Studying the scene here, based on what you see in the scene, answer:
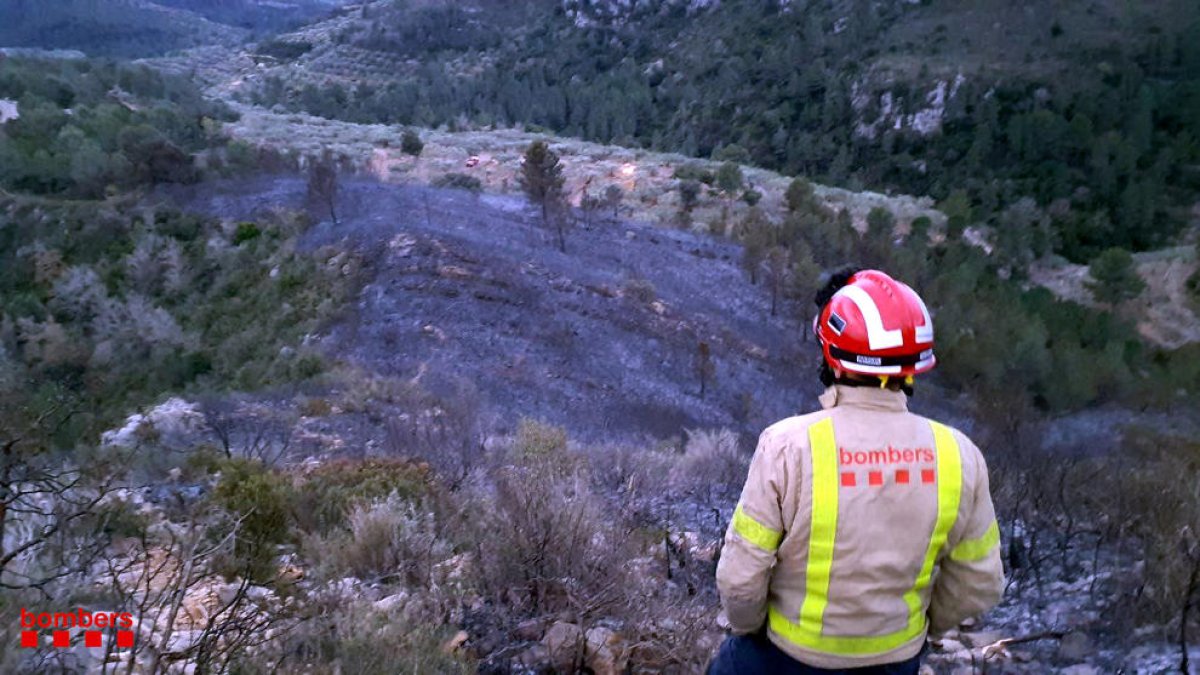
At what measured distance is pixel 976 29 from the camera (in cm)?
5319

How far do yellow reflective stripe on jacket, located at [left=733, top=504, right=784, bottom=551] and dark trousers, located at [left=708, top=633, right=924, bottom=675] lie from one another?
1.23 ft

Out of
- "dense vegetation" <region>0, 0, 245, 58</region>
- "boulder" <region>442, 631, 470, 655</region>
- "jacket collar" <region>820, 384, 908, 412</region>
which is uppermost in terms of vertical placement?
"dense vegetation" <region>0, 0, 245, 58</region>

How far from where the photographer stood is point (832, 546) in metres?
1.89

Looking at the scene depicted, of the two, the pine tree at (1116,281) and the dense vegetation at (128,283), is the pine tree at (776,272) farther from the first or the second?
the pine tree at (1116,281)

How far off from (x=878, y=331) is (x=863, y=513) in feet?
1.47

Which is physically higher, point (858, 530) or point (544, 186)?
point (544, 186)

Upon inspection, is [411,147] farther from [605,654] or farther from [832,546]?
[832,546]

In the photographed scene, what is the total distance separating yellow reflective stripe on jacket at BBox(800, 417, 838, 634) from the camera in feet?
6.07

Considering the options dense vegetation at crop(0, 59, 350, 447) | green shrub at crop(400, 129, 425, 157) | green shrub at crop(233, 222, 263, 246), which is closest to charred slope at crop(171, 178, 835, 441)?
dense vegetation at crop(0, 59, 350, 447)

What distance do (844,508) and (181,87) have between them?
45393 mm

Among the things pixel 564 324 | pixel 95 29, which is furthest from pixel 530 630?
pixel 95 29

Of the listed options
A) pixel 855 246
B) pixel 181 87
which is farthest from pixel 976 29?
pixel 181 87

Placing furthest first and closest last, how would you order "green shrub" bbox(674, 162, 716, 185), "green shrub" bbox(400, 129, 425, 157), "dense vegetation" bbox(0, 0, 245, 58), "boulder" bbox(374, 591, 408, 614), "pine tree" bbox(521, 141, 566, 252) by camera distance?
"dense vegetation" bbox(0, 0, 245, 58) → "green shrub" bbox(400, 129, 425, 157) → "green shrub" bbox(674, 162, 716, 185) → "pine tree" bbox(521, 141, 566, 252) → "boulder" bbox(374, 591, 408, 614)

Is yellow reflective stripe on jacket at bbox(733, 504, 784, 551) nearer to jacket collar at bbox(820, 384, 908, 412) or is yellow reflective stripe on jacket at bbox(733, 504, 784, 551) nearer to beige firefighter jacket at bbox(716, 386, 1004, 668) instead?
beige firefighter jacket at bbox(716, 386, 1004, 668)
